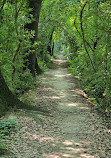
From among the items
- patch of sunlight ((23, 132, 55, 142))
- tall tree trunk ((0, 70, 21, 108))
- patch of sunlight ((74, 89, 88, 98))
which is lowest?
patch of sunlight ((74, 89, 88, 98))

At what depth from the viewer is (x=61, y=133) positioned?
6.56 m

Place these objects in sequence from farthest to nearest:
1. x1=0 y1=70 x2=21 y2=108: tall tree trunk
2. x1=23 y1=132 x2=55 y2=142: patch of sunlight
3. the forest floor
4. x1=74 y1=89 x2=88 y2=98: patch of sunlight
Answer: x1=74 y1=89 x2=88 y2=98: patch of sunlight, x1=0 y1=70 x2=21 y2=108: tall tree trunk, x1=23 y1=132 x2=55 y2=142: patch of sunlight, the forest floor

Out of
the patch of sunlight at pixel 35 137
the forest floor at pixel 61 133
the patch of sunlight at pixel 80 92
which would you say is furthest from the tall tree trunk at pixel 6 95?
the patch of sunlight at pixel 80 92

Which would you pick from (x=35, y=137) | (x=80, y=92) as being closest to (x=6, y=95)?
(x=35, y=137)

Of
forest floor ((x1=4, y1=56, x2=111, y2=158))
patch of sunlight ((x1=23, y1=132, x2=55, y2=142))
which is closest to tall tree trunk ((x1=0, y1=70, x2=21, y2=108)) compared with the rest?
forest floor ((x1=4, y1=56, x2=111, y2=158))

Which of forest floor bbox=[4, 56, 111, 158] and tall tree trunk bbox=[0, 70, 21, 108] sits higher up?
tall tree trunk bbox=[0, 70, 21, 108]

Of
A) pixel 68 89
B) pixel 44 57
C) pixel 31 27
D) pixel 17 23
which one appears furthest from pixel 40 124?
pixel 44 57

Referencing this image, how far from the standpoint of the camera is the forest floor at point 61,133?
198 inches

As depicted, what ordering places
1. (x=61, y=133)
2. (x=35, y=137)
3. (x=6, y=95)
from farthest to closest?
(x=6, y=95), (x=61, y=133), (x=35, y=137)

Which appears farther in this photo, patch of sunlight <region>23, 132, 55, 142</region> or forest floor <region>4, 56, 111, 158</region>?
patch of sunlight <region>23, 132, 55, 142</region>

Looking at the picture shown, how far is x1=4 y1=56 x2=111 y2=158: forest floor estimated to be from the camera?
198 inches

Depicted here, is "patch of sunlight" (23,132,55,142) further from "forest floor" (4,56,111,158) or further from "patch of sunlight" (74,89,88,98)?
"patch of sunlight" (74,89,88,98)

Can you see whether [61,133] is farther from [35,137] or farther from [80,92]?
[80,92]

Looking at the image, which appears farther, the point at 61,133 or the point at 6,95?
the point at 6,95
